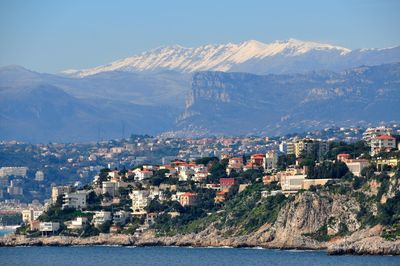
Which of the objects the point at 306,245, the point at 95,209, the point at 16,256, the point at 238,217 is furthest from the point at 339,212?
the point at 95,209

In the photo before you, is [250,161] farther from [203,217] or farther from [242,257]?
[242,257]

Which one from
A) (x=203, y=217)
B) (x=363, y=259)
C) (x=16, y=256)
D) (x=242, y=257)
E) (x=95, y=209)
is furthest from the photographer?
(x=95, y=209)

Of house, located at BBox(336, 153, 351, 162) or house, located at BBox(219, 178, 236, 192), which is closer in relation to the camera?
house, located at BBox(336, 153, 351, 162)

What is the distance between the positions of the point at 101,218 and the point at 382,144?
1809 centimetres

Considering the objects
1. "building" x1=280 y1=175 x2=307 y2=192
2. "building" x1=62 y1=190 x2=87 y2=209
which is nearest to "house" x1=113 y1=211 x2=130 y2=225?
"building" x1=62 y1=190 x2=87 y2=209

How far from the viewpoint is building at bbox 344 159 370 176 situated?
331 ft

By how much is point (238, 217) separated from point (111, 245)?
9.57 metres

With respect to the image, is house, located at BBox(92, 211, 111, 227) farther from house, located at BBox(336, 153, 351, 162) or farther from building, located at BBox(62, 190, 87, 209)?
house, located at BBox(336, 153, 351, 162)

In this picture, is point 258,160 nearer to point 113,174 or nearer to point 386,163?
point 113,174

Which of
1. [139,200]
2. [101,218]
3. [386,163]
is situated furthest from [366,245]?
[139,200]

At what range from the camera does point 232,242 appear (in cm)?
9825

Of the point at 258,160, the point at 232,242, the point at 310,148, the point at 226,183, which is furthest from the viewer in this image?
the point at 258,160

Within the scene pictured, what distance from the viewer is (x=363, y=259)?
82188 mm

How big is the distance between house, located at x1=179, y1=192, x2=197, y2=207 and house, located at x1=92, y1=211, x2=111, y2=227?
184 inches
